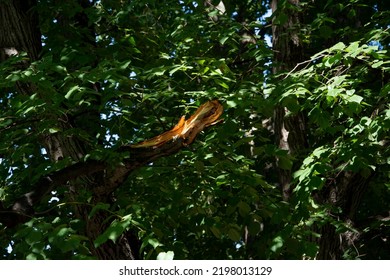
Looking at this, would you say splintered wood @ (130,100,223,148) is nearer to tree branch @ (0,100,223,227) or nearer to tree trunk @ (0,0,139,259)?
tree branch @ (0,100,223,227)

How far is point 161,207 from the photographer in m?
5.98

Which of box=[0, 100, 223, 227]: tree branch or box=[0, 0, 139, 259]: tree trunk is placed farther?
box=[0, 0, 139, 259]: tree trunk

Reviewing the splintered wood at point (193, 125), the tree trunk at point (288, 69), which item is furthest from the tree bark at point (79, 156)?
the tree trunk at point (288, 69)

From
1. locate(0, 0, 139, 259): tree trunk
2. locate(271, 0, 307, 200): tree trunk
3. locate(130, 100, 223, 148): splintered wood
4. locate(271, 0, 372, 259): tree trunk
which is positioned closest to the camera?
locate(130, 100, 223, 148): splintered wood

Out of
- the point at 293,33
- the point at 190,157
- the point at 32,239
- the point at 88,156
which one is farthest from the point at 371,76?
the point at 32,239

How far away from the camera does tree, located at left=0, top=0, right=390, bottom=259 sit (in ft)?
15.4

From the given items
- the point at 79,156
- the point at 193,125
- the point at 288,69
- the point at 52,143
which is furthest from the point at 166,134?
the point at 288,69

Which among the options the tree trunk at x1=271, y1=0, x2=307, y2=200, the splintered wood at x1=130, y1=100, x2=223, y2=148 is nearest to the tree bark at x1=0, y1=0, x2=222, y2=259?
the splintered wood at x1=130, y1=100, x2=223, y2=148

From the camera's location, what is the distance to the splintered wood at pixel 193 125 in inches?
184

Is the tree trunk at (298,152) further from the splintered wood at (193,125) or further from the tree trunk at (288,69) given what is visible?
the splintered wood at (193,125)

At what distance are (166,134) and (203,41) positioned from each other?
6.87 ft

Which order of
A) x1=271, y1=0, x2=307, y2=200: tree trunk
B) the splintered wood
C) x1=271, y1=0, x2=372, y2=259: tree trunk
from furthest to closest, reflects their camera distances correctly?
x1=271, y1=0, x2=307, y2=200: tree trunk < x1=271, y1=0, x2=372, y2=259: tree trunk < the splintered wood

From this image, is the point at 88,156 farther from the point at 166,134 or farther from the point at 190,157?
the point at 190,157

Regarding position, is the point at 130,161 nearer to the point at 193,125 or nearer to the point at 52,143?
the point at 193,125
